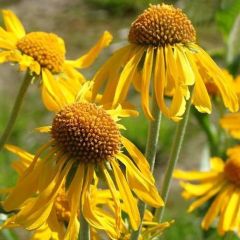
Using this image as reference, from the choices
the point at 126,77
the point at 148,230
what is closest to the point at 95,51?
the point at 126,77

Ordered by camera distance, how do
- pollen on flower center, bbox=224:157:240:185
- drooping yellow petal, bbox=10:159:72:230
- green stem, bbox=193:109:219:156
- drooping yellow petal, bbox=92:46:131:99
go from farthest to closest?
green stem, bbox=193:109:219:156
pollen on flower center, bbox=224:157:240:185
drooping yellow petal, bbox=92:46:131:99
drooping yellow petal, bbox=10:159:72:230

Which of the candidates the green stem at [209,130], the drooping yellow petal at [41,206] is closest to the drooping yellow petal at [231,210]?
the green stem at [209,130]

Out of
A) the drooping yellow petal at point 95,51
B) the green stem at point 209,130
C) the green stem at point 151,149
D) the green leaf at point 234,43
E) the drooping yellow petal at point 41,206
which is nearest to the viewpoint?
the drooping yellow petal at point 41,206

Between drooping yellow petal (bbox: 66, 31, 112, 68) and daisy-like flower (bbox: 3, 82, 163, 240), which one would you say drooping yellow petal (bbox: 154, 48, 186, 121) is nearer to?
daisy-like flower (bbox: 3, 82, 163, 240)

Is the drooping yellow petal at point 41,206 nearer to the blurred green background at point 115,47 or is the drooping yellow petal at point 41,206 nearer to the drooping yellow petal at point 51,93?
the drooping yellow petal at point 51,93

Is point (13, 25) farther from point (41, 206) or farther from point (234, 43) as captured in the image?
point (234, 43)

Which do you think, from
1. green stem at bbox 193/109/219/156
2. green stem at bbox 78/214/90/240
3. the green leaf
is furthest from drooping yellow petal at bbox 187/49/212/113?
the green leaf
